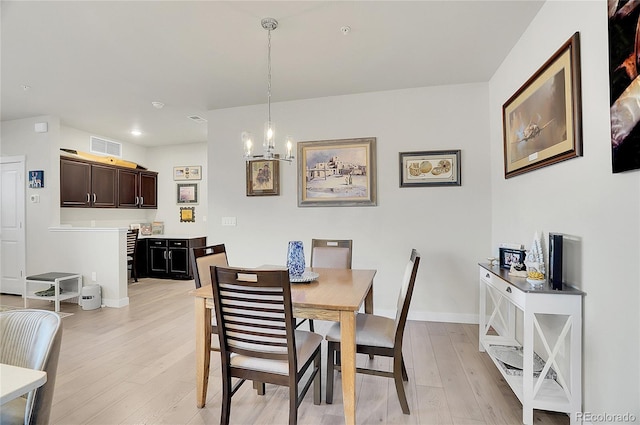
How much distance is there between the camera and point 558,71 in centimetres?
195

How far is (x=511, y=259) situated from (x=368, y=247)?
61.8 inches

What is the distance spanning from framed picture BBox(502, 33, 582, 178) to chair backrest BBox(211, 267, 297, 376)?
182 centimetres

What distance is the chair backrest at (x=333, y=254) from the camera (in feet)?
9.56

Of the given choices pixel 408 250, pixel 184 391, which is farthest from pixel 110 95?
pixel 408 250

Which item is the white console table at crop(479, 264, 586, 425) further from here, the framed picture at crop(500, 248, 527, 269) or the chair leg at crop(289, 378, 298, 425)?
the chair leg at crop(289, 378, 298, 425)

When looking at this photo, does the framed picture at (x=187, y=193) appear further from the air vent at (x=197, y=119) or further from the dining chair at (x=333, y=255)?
the dining chair at (x=333, y=255)

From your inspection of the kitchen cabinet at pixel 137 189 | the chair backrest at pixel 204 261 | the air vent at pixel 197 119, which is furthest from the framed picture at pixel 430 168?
the kitchen cabinet at pixel 137 189

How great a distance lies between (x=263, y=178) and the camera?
13.0 ft

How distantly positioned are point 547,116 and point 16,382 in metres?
2.87

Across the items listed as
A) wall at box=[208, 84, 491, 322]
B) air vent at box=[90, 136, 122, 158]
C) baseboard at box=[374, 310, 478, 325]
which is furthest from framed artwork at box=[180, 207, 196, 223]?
baseboard at box=[374, 310, 478, 325]

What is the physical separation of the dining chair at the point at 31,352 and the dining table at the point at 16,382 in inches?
8.8

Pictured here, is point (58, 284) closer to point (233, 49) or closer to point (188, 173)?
point (188, 173)

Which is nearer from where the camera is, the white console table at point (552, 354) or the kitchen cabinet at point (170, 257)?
the white console table at point (552, 354)

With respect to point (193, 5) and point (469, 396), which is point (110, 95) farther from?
point (469, 396)
